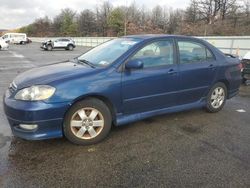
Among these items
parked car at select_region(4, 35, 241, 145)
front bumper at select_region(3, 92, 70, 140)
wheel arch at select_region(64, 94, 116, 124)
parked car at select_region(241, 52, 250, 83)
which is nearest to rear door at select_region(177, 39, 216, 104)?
parked car at select_region(4, 35, 241, 145)

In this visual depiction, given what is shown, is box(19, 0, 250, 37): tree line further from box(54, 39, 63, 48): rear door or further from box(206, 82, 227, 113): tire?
box(206, 82, 227, 113): tire

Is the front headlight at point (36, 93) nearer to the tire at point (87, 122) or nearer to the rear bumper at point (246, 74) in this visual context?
the tire at point (87, 122)

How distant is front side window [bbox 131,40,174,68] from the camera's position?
14.7 ft

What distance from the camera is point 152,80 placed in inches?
176

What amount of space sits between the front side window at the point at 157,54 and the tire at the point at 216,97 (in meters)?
1.31

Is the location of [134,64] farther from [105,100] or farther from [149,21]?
[149,21]

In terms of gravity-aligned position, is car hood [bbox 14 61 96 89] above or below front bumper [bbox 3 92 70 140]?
above

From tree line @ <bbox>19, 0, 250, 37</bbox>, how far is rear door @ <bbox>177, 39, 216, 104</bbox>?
30897 millimetres

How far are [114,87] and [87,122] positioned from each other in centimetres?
64

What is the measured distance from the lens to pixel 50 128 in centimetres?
371

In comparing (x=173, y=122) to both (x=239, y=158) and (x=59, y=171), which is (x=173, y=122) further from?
(x=59, y=171)

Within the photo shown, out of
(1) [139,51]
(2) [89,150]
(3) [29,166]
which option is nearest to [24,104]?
(3) [29,166]

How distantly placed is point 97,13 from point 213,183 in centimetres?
7712

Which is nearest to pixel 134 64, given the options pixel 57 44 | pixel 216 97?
pixel 216 97
